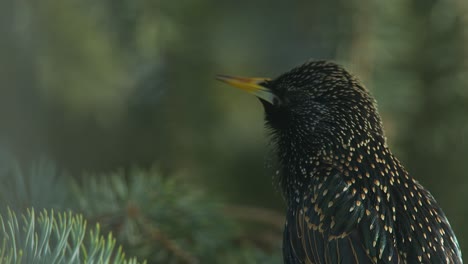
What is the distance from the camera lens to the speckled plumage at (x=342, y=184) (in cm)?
314

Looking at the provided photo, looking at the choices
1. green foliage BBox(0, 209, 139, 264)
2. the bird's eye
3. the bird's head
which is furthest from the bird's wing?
green foliage BBox(0, 209, 139, 264)

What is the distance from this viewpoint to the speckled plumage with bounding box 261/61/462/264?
3145 mm

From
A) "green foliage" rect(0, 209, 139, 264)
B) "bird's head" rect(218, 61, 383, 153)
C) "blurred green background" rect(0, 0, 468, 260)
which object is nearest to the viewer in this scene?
"green foliage" rect(0, 209, 139, 264)

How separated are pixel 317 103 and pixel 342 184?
0.45 m

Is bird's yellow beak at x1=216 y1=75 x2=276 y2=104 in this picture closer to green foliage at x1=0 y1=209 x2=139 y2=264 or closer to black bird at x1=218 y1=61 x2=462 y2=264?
black bird at x1=218 y1=61 x2=462 y2=264

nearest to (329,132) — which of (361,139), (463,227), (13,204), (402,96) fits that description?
(361,139)

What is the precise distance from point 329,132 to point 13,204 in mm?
1457

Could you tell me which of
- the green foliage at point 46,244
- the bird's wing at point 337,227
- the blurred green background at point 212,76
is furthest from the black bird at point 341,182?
the green foliage at point 46,244

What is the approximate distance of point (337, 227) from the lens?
126 inches

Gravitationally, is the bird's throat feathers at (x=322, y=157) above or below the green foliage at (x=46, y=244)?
above

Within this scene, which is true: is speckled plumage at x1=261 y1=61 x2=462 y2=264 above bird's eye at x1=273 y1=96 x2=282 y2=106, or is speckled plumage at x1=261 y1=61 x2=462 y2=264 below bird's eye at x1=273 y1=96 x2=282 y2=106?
below

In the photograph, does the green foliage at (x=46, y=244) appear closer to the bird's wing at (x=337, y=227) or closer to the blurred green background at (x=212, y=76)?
the bird's wing at (x=337, y=227)

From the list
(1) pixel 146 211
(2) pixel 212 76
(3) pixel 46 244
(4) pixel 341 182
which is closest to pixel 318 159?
(4) pixel 341 182

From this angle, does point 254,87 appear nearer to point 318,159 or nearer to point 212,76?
point 318,159
